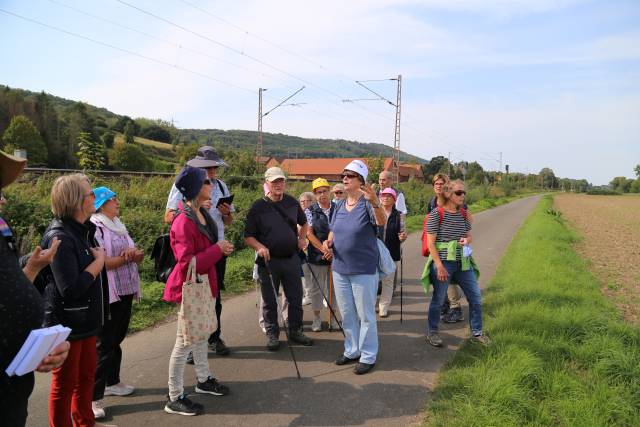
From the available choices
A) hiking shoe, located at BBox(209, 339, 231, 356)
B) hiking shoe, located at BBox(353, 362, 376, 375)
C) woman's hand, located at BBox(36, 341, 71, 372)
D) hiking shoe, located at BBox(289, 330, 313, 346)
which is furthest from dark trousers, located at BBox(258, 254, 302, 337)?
woman's hand, located at BBox(36, 341, 71, 372)

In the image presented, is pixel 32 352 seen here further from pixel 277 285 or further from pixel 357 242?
pixel 277 285

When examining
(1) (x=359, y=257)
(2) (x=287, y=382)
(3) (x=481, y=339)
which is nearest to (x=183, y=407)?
(2) (x=287, y=382)

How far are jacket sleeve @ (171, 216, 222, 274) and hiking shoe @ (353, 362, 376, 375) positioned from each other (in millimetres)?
1873

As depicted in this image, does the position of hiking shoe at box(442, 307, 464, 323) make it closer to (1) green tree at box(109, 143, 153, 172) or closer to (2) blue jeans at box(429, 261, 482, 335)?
(2) blue jeans at box(429, 261, 482, 335)

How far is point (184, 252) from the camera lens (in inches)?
131

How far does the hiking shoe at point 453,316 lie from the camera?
5736mm

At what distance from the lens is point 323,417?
3361 millimetres

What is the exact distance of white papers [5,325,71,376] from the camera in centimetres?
163

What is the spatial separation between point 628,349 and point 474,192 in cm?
4867

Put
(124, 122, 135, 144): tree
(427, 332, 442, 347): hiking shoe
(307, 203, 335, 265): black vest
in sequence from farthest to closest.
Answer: (124, 122, 135, 144): tree → (307, 203, 335, 265): black vest → (427, 332, 442, 347): hiking shoe

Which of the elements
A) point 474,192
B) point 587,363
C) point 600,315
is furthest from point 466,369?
point 474,192

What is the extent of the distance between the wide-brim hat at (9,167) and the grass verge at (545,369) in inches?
124

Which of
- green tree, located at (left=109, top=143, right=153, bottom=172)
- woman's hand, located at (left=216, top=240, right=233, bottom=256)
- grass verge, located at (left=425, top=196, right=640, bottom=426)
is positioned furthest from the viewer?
green tree, located at (left=109, top=143, right=153, bottom=172)

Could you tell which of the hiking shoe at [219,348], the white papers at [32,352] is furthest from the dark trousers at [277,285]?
the white papers at [32,352]
